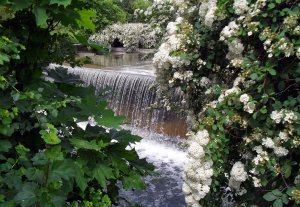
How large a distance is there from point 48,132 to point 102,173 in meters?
0.27

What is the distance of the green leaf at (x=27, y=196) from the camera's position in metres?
1.06

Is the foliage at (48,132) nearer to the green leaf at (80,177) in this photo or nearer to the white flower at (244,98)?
the green leaf at (80,177)

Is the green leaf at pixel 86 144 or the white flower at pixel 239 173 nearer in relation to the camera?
the green leaf at pixel 86 144

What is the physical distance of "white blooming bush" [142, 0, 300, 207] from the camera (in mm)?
2123

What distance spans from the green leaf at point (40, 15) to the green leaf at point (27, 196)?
20.0 inches

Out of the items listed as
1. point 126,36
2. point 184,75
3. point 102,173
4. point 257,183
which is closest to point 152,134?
point 184,75

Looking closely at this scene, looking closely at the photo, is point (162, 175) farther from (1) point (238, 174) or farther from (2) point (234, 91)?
(2) point (234, 91)

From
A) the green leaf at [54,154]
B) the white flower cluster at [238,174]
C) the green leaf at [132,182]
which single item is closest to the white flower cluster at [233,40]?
the white flower cluster at [238,174]

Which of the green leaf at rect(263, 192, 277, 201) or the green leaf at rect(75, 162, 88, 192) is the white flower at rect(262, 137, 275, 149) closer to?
the green leaf at rect(263, 192, 277, 201)

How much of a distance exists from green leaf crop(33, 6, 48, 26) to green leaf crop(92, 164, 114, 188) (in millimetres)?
525

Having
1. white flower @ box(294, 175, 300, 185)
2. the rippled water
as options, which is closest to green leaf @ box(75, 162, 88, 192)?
white flower @ box(294, 175, 300, 185)

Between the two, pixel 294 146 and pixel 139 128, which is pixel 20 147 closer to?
pixel 294 146

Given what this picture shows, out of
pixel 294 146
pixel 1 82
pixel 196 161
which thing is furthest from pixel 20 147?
pixel 294 146

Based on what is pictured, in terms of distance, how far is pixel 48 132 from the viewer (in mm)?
1162
